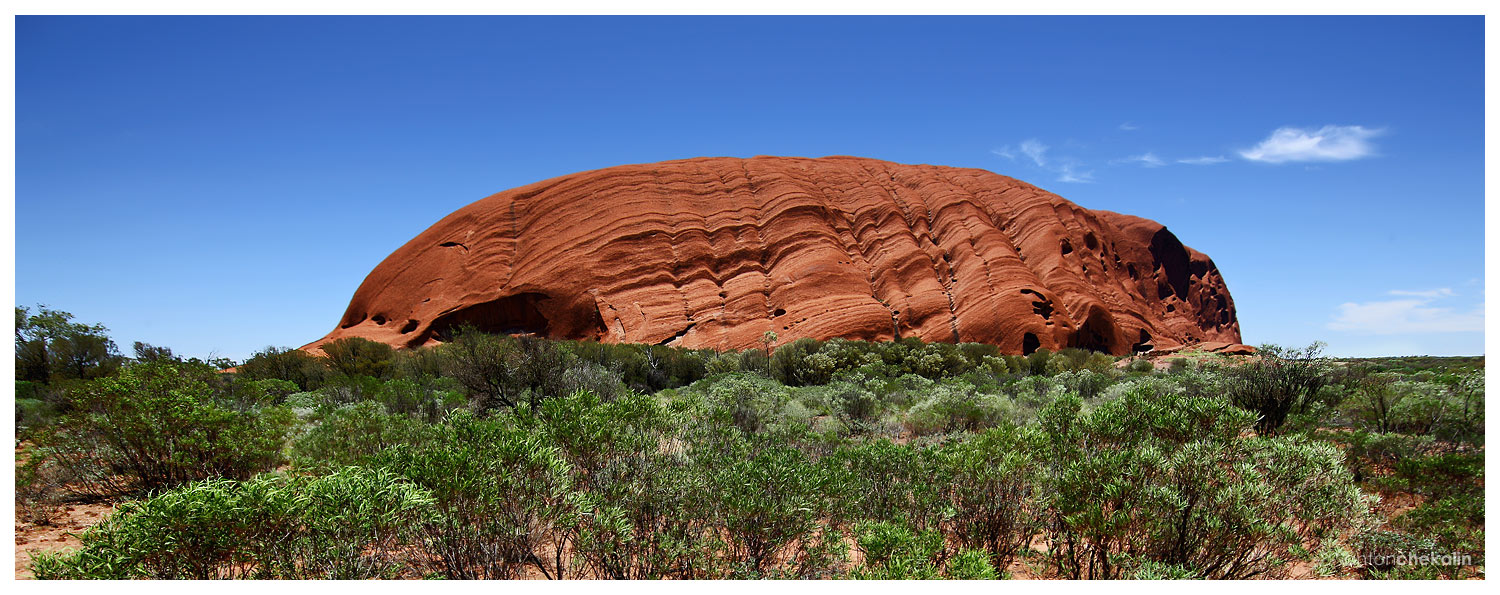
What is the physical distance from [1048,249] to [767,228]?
17.0 metres

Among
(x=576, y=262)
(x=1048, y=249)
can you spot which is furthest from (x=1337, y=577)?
(x=1048, y=249)

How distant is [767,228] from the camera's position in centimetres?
4103

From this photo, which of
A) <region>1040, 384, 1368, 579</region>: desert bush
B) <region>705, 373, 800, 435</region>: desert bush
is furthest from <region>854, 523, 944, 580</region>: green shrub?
<region>705, 373, 800, 435</region>: desert bush

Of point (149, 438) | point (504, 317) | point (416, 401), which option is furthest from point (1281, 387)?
point (504, 317)

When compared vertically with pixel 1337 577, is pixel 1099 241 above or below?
above

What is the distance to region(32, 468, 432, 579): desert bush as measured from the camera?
3.67 metres

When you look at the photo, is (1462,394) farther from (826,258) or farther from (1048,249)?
(1048,249)

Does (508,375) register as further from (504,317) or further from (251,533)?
(504,317)

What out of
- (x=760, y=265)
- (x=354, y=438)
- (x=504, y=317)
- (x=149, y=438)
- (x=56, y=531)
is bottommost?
(x=56, y=531)

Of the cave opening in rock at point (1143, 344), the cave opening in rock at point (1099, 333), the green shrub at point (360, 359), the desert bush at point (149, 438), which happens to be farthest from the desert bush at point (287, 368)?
the cave opening in rock at point (1143, 344)

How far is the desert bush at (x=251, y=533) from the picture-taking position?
3.67 meters

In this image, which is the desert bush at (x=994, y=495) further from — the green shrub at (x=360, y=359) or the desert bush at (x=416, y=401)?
the green shrub at (x=360, y=359)

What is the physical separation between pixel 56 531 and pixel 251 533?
17.7ft

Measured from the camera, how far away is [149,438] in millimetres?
7461
